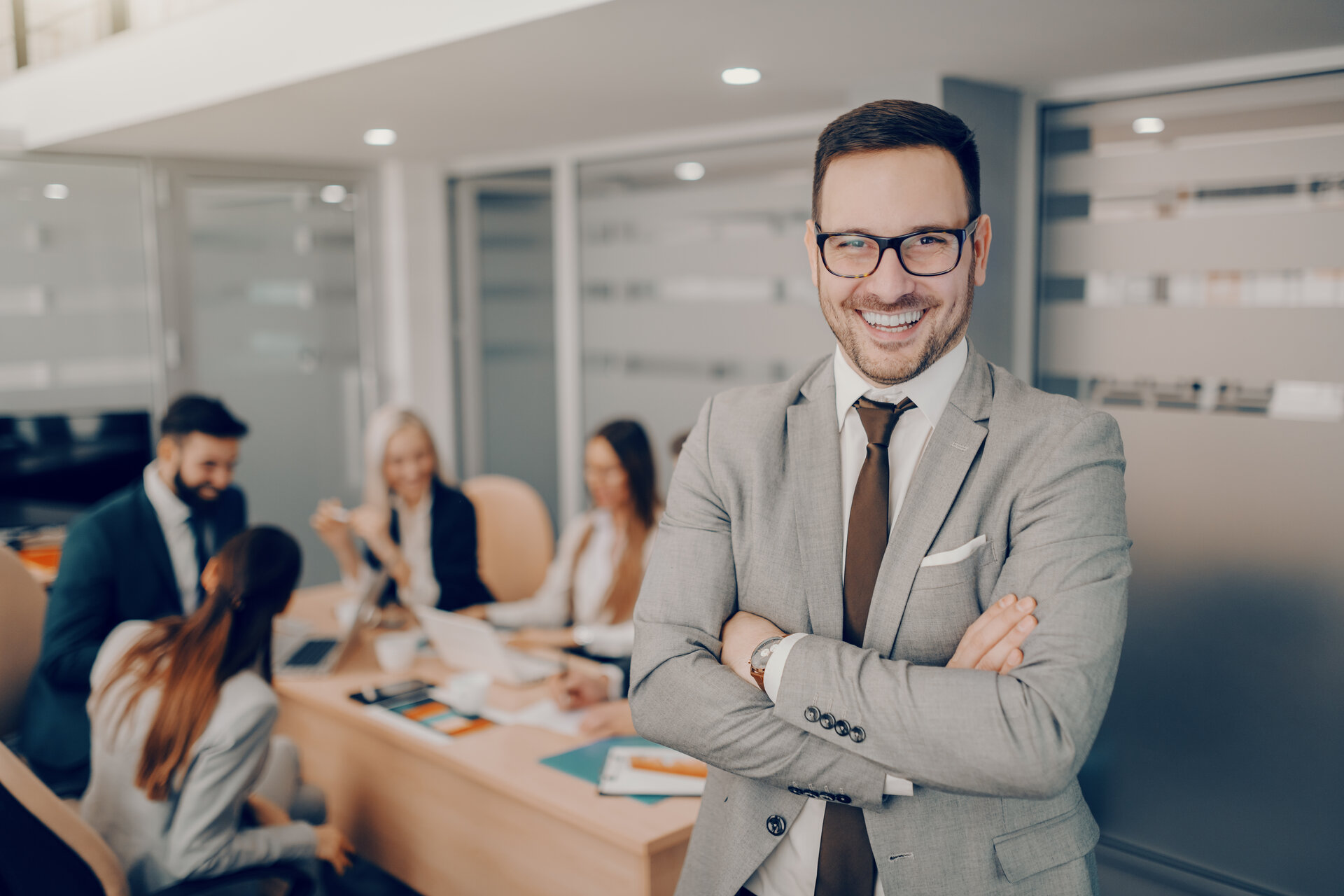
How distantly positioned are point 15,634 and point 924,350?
2810 mm

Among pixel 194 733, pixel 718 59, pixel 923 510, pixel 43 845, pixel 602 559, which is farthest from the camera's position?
pixel 602 559

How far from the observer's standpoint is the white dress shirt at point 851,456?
133 cm

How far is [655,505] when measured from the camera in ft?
11.4

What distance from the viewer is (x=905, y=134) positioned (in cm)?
124

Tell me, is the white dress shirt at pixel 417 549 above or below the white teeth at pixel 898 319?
below

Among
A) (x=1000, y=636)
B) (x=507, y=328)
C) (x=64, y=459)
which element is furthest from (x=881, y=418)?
(x=64, y=459)

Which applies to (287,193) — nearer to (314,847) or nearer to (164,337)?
(164,337)

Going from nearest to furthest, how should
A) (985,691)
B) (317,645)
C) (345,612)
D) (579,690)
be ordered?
(985,691), (579,690), (317,645), (345,612)

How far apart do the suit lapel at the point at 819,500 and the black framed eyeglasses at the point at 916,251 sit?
21 cm

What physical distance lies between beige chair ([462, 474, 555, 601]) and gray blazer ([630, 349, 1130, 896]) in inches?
109

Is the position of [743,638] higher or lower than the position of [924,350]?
lower

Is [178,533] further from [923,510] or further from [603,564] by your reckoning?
[923,510]

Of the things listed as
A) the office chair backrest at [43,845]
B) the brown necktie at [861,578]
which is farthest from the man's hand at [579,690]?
the brown necktie at [861,578]

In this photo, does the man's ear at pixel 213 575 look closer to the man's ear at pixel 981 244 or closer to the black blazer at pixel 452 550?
the black blazer at pixel 452 550
